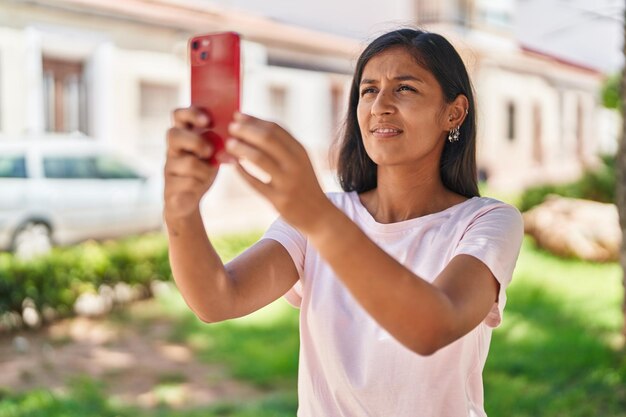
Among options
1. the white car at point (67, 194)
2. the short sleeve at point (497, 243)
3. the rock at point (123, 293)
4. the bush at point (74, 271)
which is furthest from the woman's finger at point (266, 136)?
the rock at point (123, 293)

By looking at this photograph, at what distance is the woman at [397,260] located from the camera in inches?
33.8

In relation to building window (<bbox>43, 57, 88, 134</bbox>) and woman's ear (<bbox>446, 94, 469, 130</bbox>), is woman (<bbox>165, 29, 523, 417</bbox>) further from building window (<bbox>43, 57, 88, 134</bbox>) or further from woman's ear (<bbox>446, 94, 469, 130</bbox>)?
building window (<bbox>43, 57, 88, 134</bbox>)

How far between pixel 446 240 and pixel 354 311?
0.56 feet

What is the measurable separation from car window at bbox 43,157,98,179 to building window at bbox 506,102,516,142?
303 inches

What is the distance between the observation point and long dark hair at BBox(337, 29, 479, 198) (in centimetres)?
118

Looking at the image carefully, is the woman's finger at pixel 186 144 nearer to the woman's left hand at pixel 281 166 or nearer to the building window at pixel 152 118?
the woman's left hand at pixel 281 166

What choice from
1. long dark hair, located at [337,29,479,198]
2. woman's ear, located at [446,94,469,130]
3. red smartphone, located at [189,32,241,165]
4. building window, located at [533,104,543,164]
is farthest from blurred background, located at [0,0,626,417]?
building window, located at [533,104,543,164]

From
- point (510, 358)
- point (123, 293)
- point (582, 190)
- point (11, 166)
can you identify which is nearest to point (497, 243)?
point (510, 358)

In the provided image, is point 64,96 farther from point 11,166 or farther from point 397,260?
point 397,260

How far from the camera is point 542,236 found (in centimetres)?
756

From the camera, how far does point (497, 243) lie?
3.43ft

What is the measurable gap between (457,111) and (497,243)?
1.00 feet

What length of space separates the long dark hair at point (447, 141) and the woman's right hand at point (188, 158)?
45cm

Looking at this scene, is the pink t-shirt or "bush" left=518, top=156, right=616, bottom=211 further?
"bush" left=518, top=156, right=616, bottom=211
